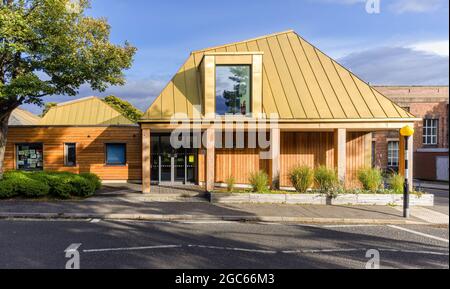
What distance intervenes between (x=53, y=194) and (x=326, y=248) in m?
10.5

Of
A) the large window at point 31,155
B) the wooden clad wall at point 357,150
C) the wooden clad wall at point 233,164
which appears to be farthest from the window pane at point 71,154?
the wooden clad wall at point 357,150

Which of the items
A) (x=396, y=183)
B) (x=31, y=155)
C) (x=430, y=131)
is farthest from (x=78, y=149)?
(x=430, y=131)

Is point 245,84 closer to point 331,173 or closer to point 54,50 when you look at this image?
point 331,173

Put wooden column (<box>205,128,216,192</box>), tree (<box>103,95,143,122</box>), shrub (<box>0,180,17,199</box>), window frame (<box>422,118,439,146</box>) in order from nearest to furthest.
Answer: shrub (<box>0,180,17,199</box>) < wooden column (<box>205,128,216,192</box>) < window frame (<box>422,118,439,146</box>) < tree (<box>103,95,143,122</box>)

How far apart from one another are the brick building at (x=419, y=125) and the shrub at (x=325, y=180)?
683 inches

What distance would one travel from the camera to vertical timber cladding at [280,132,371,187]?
629 inches

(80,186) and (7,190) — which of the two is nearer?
(7,190)

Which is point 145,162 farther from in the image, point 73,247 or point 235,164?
point 73,247

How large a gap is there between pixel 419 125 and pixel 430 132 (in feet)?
5.73

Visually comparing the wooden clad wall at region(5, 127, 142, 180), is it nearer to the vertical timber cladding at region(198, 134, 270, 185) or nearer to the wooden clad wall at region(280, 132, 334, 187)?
the vertical timber cladding at region(198, 134, 270, 185)

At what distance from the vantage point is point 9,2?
12.6 m

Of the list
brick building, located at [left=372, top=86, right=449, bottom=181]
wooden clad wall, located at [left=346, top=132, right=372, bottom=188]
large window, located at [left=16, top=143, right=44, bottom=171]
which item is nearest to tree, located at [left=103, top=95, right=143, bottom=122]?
large window, located at [left=16, top=143, right=44, bottom=171]

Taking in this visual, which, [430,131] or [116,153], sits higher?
[430,131]

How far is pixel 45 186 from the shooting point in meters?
12.1
